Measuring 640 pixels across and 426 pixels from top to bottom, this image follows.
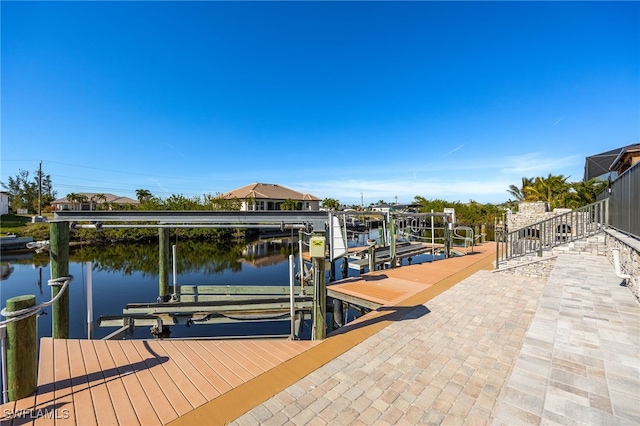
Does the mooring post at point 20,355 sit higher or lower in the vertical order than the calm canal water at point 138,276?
higher

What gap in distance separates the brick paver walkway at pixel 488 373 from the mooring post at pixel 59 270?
130 inches

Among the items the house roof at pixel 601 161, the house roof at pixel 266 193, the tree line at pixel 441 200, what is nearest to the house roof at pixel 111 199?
the tree line at pixel 441 200

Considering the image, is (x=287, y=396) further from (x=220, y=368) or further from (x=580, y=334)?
(x=580, y=334)

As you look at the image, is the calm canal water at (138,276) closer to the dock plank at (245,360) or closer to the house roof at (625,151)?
the dock plank at (245,360)

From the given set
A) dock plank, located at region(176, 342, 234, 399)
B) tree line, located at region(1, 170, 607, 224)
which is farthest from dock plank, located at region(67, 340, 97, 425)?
tree line, located at region(1, 170, 607, 224)

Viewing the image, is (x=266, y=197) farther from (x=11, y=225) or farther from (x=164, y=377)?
(x=164, y=377)

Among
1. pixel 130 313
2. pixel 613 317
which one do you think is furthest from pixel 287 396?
pixel 130 313

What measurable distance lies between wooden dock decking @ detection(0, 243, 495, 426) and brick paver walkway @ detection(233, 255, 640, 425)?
10.3 inches

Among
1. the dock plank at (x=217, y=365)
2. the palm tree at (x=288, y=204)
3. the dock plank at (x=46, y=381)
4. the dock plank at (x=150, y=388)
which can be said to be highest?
the palm tree at (x=288, y=204)

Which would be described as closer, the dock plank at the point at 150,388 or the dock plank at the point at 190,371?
the dock plank at the point at 150,388

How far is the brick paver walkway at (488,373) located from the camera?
7.59ft

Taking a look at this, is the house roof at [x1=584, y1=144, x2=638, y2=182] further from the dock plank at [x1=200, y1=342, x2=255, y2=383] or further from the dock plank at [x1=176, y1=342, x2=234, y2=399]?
the dock plank at [x1=176, y1=342, x2=234, y2=399]

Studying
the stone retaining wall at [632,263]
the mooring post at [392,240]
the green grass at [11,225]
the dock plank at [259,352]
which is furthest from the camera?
the green grass at [11,225]

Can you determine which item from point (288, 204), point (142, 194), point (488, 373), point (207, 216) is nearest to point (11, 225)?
point (142, 194)
